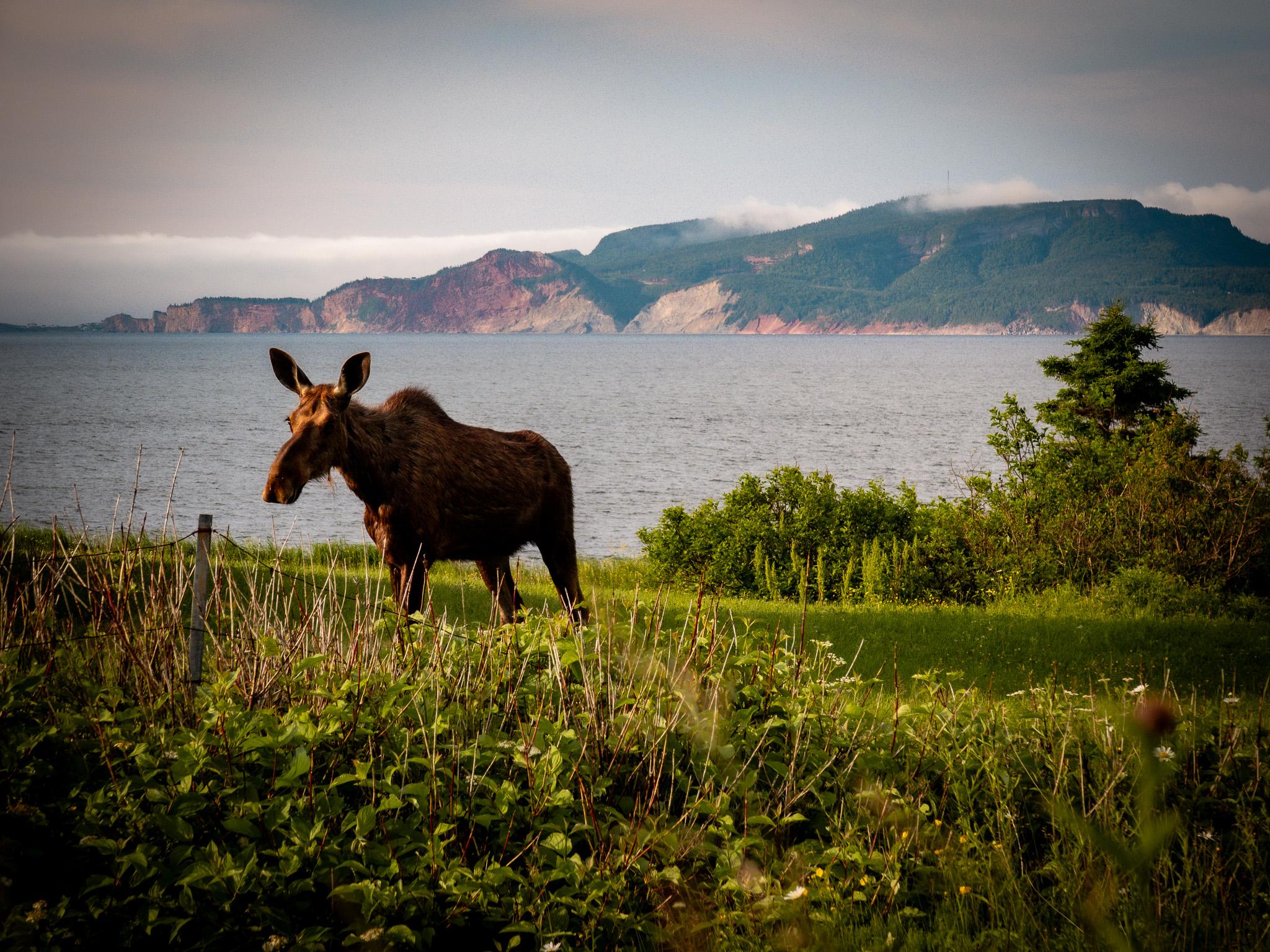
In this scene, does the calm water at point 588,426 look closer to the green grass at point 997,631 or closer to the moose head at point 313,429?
the moose head at point 313,429

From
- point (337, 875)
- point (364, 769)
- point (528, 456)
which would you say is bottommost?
point (337, 875)

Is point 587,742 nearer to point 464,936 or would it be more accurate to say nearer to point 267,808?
point 464,936

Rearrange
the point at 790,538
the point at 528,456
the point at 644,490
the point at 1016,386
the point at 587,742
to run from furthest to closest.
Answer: the point at 1016,386 → the point at 644,490 → the point at 790,538 → the point at 528,456 → the point at 587,742

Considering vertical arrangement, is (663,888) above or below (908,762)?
below

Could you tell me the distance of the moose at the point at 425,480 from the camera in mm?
6457

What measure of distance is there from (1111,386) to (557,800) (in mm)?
19619

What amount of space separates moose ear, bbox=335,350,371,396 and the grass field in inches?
57.0

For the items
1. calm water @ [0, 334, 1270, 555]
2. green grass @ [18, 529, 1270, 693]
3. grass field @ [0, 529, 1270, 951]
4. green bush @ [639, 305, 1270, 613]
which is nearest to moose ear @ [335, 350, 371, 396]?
calm water @ [0, 334, 1270, 555]

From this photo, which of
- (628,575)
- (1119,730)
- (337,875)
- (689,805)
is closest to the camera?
(337,875)

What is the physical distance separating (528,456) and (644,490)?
103 ft

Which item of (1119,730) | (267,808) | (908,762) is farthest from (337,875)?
(1119,730)

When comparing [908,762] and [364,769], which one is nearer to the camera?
[364,769]

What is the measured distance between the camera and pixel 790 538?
15125 mm

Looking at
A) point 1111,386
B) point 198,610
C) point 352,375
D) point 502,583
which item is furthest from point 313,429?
point 1111,386
